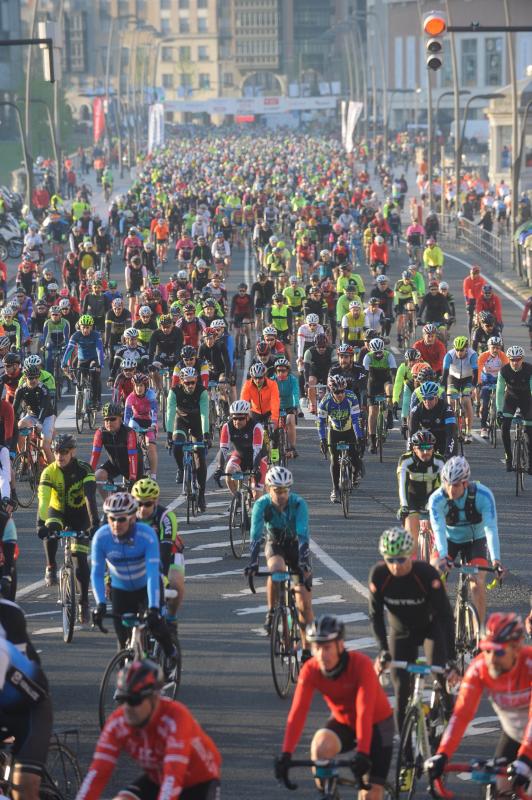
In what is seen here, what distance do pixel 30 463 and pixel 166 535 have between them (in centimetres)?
904

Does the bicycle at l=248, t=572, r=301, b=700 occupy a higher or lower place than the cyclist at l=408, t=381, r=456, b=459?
lower

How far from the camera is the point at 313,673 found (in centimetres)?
898

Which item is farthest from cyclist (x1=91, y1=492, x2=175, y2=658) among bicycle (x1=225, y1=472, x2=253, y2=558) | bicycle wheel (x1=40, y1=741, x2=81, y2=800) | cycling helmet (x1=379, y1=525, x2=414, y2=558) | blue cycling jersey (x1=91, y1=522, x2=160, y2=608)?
→ bicycle (x1=225, y1=472, x2=253, y2=558)

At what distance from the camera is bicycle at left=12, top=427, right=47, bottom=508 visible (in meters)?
21.3

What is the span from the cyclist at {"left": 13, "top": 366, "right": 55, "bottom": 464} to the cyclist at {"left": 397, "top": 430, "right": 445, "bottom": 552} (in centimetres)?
639

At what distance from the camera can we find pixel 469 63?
539 ft

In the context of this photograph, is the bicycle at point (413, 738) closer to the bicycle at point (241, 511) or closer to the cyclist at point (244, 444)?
the bicycle at point (241, 511)

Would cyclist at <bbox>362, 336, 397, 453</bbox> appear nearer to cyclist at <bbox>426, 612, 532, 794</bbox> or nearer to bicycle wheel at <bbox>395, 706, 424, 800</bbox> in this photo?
bicycle wheel at <bbox>395, 706, 424, 800</bbox>

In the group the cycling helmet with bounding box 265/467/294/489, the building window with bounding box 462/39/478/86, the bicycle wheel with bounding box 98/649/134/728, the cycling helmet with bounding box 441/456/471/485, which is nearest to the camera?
the bicycle wheel with bounding box 98/649/134/728

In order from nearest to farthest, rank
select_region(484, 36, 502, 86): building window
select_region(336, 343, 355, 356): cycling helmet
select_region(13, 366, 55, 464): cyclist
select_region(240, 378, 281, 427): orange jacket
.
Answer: select_region(240, 378, 281, 427): orange jacket, select_region(13, 366, 55, 464): cyclist, select_region(336, 343, 355, 356): cycling helmet, select_region(484, 36, 502, 86): building window

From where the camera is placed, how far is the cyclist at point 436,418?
18.4m

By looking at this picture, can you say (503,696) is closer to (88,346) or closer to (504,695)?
(504,695)

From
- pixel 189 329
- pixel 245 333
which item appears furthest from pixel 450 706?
pixel 245 333

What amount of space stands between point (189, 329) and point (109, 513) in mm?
15480
